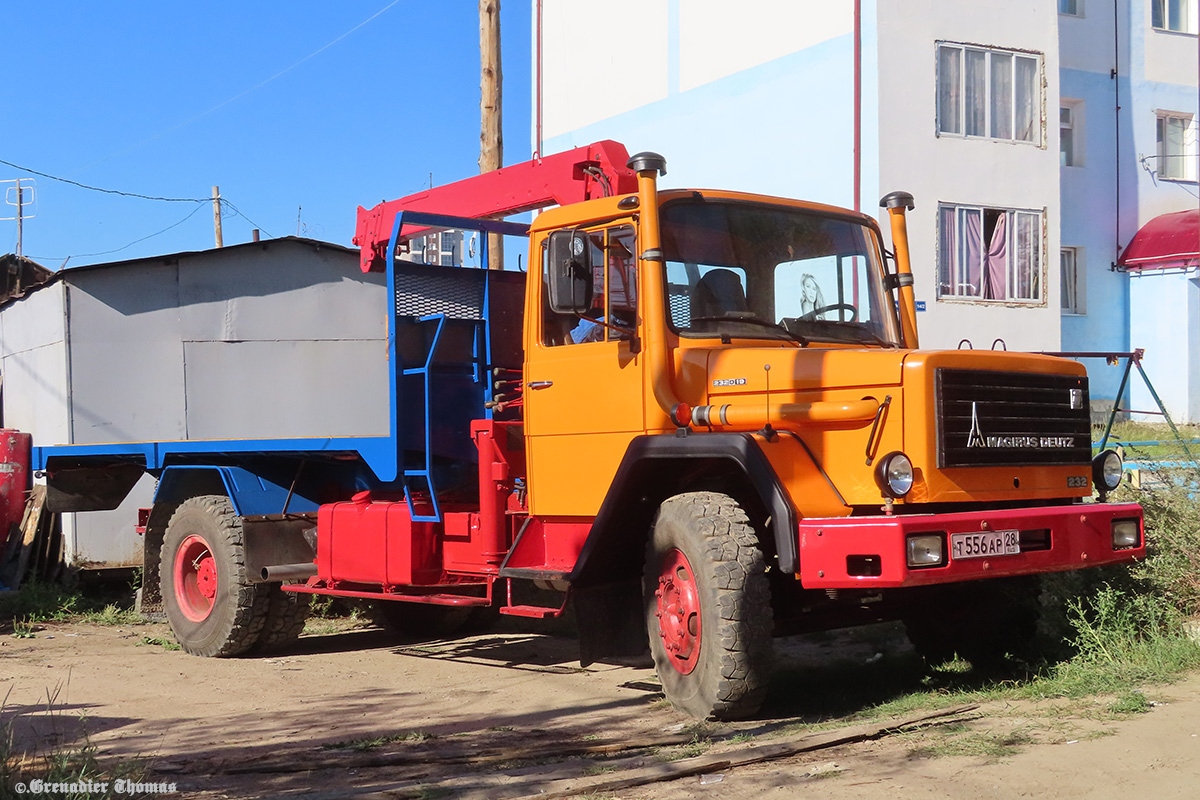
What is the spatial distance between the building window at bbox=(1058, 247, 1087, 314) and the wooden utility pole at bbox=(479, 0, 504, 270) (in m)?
13.9

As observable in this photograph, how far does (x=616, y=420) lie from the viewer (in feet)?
21.9

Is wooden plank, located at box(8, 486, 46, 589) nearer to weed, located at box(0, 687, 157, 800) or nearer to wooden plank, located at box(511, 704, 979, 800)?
weed, located at box(0, 687, 157, 800)

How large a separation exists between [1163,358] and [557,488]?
19.7 m

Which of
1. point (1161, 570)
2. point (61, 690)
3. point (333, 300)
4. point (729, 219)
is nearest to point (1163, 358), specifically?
point (333, 300)

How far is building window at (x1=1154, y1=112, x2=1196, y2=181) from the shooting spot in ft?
79.9

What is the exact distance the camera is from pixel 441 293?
8.29 m

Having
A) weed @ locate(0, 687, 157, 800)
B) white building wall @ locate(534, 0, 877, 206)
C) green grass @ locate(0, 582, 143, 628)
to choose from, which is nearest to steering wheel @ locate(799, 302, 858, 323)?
weed @ locate(0, 687, 157, 800)

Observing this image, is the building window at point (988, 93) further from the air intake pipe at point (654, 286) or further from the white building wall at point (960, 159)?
the air intake pipe at point (654, 286)

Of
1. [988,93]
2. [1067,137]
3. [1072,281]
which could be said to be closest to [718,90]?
[988,93]

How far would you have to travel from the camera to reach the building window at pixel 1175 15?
79.9ft

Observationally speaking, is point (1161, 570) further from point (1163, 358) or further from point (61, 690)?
point (1163, 358)

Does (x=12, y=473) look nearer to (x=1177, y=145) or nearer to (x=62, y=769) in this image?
(x=62, y=769)

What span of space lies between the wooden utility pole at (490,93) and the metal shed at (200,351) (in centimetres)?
275

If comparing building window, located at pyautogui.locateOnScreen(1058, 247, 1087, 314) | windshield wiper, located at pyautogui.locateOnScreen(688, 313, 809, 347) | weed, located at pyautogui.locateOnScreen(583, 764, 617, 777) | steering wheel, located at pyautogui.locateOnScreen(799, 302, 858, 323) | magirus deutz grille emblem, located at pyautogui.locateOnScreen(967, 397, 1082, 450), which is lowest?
weed, located at pyautogui.locateOnScreen(583, 764, 617, 777)
